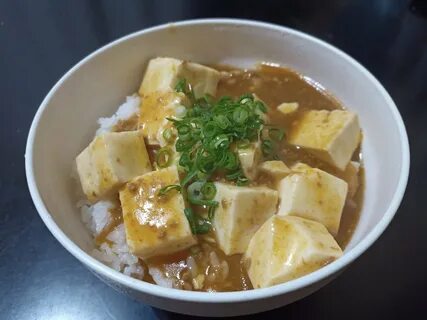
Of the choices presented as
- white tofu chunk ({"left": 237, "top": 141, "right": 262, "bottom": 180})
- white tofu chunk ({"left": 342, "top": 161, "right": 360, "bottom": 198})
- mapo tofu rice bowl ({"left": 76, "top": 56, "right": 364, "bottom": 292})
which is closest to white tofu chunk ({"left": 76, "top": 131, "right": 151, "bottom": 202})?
mapo tofu rice bowl ({"left": 76, "top": 56, "right": 364, "bottom": 292})

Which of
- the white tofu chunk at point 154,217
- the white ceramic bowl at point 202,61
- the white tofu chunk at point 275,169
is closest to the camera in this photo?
the white ceramic bowl at point 202,61

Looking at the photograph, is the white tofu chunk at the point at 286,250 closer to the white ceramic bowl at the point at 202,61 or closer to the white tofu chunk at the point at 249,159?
the white ceramic bowl at the point at 202,61

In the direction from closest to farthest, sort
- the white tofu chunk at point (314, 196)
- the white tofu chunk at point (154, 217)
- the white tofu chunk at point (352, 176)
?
1. the white tofu chunk at point (154, 217)
2. the white tofu chunk at point (314, 196)
3. the white tofu chunk at point (352, 176)

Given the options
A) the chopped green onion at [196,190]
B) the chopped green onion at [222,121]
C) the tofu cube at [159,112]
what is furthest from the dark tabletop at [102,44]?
the chopped green onion at [222,121]

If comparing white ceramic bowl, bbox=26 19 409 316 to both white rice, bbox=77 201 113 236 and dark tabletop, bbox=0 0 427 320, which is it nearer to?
white rice, bbox=77 201 113 236

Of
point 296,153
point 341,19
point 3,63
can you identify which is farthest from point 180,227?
point 341,19

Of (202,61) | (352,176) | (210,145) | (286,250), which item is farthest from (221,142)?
(202,61)
